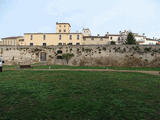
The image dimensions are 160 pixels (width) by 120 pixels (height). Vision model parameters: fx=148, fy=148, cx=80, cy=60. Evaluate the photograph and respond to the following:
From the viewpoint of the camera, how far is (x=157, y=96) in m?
6.90

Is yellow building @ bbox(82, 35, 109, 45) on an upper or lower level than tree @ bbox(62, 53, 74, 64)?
upper

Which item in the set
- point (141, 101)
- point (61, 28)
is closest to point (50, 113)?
point (141, 101)

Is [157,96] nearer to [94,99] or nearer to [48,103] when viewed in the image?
[94,99]

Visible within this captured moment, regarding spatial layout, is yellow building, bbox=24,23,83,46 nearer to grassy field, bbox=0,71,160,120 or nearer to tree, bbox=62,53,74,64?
tree, bbox=62,53,74,64

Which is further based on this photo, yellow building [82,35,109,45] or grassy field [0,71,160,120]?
yellow building [82,35,109,45]

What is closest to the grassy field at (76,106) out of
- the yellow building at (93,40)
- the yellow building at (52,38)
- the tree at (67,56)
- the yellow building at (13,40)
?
the tree at (67,56)

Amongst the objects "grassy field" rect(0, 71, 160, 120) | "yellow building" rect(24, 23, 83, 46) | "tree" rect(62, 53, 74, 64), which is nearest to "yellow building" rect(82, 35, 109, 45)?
"yellow building" rect(24, 23, 83, 46)

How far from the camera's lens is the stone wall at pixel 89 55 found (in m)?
30.1

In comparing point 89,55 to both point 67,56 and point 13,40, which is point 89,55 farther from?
point 13,40

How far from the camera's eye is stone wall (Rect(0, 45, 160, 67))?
3014cm

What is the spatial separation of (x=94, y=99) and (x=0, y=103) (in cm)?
383

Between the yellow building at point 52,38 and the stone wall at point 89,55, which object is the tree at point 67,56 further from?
the yellow building at point 52,38

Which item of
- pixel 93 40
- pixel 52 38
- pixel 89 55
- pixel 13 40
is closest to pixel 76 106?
pixel 89 55

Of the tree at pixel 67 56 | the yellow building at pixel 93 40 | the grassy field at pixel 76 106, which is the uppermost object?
the yellow building at pixel 93 40
